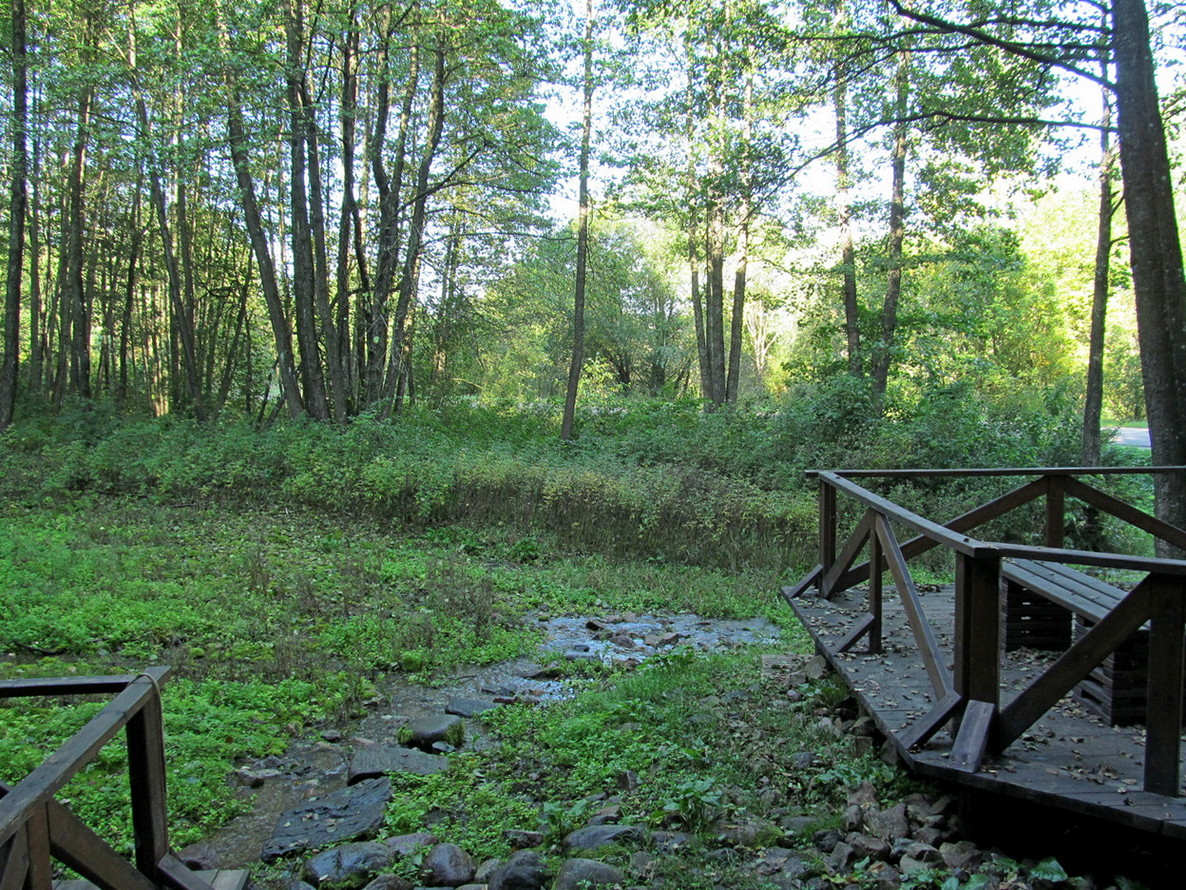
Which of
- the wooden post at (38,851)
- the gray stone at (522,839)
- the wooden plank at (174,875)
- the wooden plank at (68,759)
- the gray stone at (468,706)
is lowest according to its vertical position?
the gray stone at (468,706)

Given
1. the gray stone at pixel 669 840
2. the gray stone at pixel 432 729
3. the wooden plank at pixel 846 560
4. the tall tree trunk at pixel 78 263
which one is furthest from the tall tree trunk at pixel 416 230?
the gray stone at pixel 669 840

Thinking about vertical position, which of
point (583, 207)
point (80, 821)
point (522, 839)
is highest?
point (583, 207)

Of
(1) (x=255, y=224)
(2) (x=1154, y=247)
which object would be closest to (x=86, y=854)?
(2) (x=1154, y=247)

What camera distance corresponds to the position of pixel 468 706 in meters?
5.80

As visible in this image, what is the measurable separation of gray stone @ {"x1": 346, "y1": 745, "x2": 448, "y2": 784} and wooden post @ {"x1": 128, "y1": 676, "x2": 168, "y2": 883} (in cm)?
196

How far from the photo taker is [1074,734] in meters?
3.53

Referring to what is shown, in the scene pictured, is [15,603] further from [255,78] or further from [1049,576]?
[255,78]

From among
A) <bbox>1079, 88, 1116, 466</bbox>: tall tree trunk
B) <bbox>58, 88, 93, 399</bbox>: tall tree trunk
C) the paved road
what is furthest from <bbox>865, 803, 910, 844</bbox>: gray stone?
the paved road

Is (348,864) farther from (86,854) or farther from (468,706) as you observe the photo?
(468,706)

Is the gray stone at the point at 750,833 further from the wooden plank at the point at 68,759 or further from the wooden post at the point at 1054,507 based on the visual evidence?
the wooden post at the point at 1054,507

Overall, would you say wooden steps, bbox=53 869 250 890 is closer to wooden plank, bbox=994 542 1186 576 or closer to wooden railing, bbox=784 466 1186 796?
wooden railing, bbox=784 466 1186 796

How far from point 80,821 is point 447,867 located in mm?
1774

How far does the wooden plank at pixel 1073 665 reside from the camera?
2.92 metres

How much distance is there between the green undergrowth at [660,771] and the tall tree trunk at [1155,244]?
4.49 m
